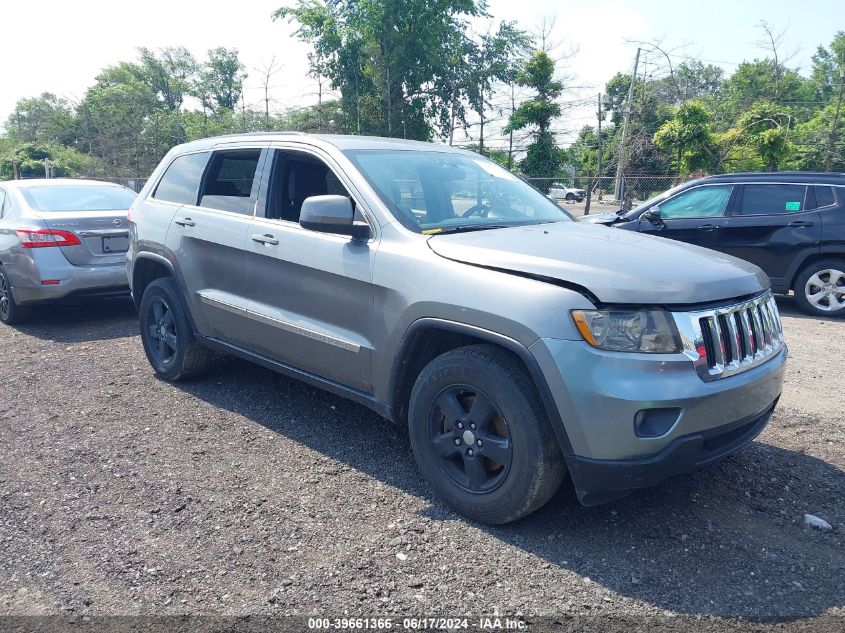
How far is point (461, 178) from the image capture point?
4309 millimetres

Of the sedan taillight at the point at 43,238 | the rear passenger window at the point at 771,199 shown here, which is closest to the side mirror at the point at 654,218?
the rear passenger window at the point at 771,199

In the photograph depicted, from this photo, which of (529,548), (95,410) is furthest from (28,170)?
(529,548)

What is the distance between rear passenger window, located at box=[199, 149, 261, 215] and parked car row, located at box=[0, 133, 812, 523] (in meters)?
0.02

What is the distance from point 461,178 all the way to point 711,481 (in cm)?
233

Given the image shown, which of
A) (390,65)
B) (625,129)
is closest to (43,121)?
(390,65)

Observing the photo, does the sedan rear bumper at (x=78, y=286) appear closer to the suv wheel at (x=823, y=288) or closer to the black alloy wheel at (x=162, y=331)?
the black alloy wheel at (x=162, y=331)

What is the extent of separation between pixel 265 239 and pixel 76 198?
479cm

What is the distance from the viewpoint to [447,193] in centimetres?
407

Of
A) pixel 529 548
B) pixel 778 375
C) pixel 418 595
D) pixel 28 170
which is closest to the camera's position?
pixel 418 595

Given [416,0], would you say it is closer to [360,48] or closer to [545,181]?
[360,48]

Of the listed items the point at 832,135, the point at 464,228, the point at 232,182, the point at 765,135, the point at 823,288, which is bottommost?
the point at 823,288

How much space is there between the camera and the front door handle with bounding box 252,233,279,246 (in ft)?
13.7

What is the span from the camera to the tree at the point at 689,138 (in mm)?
19984

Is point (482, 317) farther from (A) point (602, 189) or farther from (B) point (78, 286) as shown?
(A) point (602, 189)
